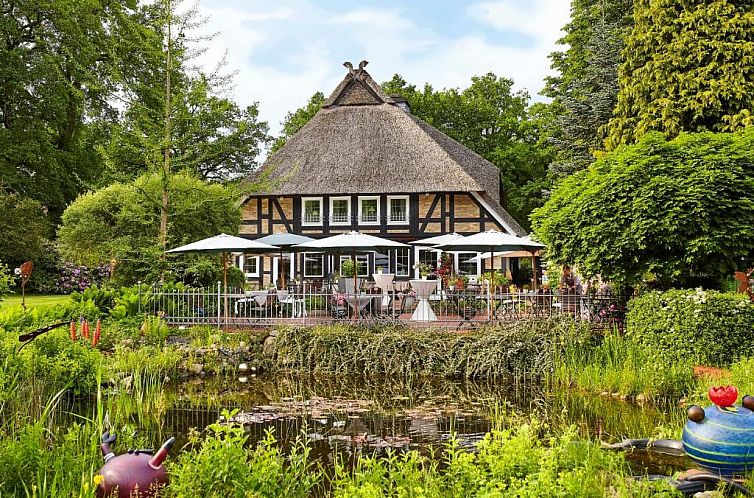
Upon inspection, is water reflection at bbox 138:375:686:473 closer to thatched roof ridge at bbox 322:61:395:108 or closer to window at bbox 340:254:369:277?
window at bbox 340:254:369:277

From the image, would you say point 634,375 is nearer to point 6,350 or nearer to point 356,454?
point 356,454

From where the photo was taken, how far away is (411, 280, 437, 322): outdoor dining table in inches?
549

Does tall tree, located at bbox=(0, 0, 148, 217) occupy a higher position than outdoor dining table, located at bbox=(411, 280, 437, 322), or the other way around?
tall tree, located at bbox=(0, 0, 148, 217)

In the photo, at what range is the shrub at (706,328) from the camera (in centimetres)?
884

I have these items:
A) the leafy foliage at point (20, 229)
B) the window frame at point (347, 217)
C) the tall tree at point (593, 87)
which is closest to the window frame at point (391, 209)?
the window frame at point (347, 217)

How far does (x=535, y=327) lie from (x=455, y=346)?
1.32 meters

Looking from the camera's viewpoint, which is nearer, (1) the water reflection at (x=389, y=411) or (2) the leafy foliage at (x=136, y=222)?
(1) the water reflection at (x=389, y=411)

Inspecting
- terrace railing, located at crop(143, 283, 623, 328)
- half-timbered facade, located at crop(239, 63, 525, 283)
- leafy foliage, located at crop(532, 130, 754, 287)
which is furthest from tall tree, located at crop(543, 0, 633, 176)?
leafy foliage, located at crop(532, 130, 754, 287)

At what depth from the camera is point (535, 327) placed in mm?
10891

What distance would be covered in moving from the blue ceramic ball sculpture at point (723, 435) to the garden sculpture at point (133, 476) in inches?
136

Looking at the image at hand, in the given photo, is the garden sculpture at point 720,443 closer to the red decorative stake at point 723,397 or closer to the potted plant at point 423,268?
the red decorative stake at point 723,397

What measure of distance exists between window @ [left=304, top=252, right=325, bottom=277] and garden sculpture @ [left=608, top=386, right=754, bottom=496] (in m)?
20.8

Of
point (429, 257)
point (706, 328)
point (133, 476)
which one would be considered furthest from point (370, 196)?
point (133, 476)

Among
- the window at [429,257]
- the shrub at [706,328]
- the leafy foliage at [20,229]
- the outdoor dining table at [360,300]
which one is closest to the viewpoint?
the shrub at [706,328]
